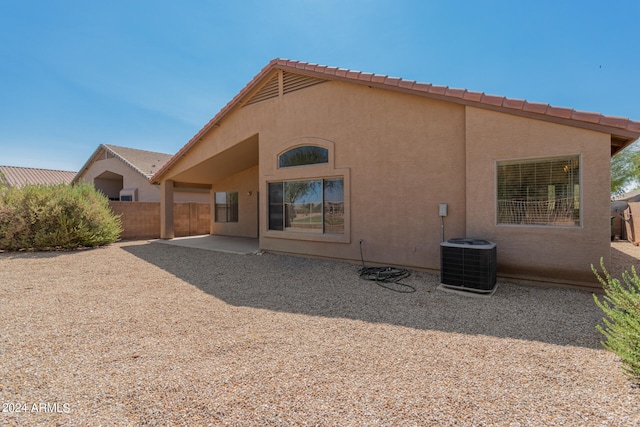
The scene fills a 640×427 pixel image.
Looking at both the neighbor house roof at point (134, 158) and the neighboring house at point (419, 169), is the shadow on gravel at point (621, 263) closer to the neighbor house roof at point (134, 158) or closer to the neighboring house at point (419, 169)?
the neighboring house at point (419, 169)

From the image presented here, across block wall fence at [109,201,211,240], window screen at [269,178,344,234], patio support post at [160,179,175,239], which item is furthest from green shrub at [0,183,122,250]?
window screen at [269,178,344,234]

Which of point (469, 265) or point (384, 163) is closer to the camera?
point (469, 265)

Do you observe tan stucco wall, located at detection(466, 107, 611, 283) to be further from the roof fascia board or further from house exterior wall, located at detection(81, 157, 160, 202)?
house exterior wall, located at detection(81, 157, 160, 202)

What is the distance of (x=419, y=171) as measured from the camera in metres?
7.33

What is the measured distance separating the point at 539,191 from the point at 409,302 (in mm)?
3763

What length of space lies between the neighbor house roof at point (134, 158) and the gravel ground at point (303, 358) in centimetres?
1806

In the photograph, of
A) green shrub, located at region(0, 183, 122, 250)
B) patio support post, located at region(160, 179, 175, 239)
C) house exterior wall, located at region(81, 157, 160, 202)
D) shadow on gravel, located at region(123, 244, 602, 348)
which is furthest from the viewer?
house exterior wall, located at region(81, 157, 160, 202)

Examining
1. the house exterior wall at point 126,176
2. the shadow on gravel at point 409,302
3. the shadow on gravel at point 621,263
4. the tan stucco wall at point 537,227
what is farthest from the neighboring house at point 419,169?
the house exterior wall at point 126,176

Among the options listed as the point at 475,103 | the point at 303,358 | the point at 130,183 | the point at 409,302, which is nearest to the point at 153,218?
the point at 130,183

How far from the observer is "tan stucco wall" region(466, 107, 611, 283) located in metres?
5.51

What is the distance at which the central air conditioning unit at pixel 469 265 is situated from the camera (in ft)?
18.7

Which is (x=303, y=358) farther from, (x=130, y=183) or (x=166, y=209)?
(x=130, y=183)

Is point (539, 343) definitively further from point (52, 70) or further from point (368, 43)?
point (52, 70)

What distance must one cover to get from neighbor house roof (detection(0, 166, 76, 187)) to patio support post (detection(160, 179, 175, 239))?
18.7 metres
